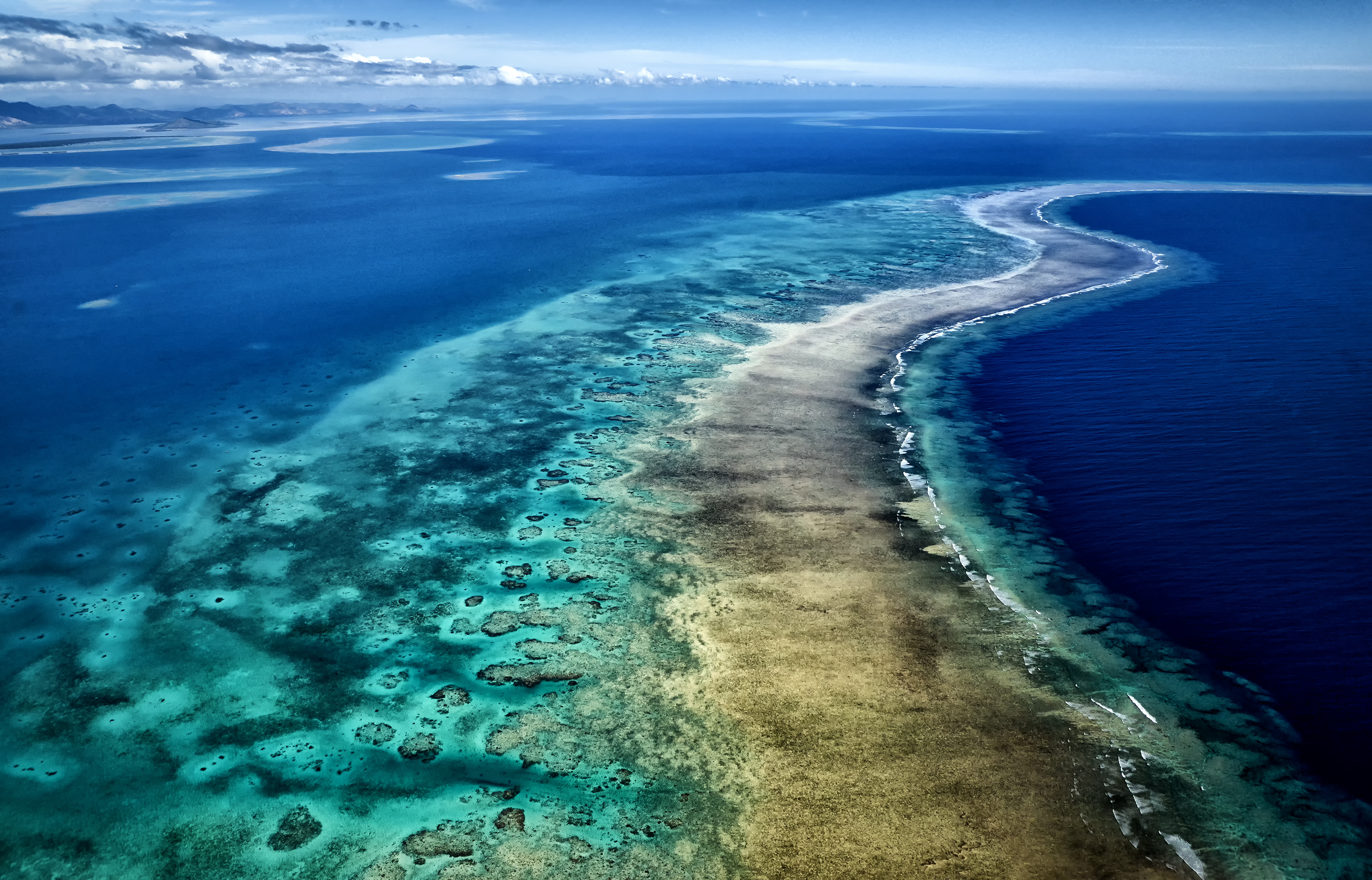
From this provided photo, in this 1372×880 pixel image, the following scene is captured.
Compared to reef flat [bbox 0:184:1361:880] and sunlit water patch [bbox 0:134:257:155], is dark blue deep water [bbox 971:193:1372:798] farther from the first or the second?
sunlit water patch [bbox 0:134:257:155]

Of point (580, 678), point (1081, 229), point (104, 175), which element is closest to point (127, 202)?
point (104, 175)

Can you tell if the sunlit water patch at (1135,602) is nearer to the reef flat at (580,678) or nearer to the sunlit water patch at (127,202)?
the reef flat at (580,678)

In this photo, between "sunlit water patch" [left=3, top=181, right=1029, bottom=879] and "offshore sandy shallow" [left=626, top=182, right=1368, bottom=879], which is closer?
"offshore sandy shallow" [left=626, top=182, right=1368, bottom=879]

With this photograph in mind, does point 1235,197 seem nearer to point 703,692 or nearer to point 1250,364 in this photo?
point 1250,364

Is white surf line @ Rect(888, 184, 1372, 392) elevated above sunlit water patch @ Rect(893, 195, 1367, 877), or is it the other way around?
white surf line @ Rect(888, 184, 1372, 392)

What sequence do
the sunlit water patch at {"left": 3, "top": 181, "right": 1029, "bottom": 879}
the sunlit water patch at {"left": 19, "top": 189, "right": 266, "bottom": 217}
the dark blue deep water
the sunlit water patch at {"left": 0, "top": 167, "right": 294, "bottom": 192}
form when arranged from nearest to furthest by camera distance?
the sunlit water patch at {"left": 3, "top": 181, "right": 1029, "bottom": 879}, the dark blue deep water, the sunlit water patch at {"left": 19, "top": 189, "right": 266, "bottom": 217}, the sunlit water patch at {"left": 0, "top": 167, "right": 294, "bottom": 192}

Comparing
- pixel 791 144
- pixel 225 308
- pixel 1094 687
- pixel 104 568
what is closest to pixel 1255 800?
pixel 1094 687

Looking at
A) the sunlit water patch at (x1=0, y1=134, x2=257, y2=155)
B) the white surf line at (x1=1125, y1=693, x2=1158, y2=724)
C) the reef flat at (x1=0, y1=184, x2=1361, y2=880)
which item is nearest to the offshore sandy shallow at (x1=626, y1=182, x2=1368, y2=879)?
the reef flat at (x1=0, y1=184, x2=1361, y2=880)
